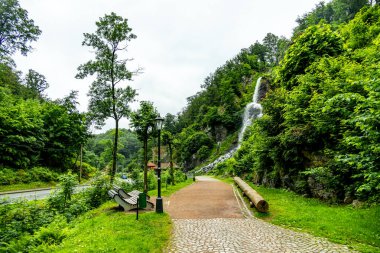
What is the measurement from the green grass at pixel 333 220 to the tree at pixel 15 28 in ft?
44.0

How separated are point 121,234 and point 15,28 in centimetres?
1138

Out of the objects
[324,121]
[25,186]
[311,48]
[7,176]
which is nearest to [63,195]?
[324,121]

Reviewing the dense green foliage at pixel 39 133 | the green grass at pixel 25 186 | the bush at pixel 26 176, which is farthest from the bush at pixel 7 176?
the dense green foliage at pixel 39 133

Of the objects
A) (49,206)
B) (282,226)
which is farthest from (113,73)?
(282,226)

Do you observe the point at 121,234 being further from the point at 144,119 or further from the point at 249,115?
the point at 249,115

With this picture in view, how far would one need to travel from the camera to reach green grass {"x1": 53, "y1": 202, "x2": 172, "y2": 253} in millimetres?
5909

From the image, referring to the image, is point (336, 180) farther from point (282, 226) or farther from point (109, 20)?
point (109, 20)

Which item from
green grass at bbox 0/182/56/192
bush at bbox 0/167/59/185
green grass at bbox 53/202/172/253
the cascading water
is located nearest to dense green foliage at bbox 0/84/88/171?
bush at bbox 0/167/59/185

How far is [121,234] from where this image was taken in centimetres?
690

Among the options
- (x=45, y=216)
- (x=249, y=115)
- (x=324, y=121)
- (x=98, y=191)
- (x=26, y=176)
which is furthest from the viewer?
(x=249, y=115)

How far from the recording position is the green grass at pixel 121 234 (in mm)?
5909

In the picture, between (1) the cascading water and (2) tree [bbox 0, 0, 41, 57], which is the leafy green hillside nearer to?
(2) tree [bbox 0, 0, 41, 57]

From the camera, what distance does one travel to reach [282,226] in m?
8.10

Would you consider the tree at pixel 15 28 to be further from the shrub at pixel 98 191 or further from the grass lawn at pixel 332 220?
the grass lawn at pixel 332 220
